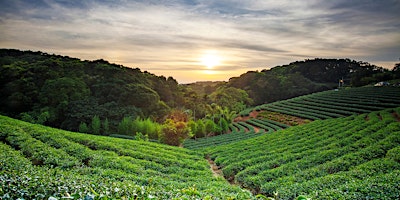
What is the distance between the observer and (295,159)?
14477mm

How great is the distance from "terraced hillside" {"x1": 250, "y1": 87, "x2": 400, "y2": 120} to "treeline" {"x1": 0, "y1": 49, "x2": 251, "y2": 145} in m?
14.4

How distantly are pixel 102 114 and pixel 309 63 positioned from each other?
77728 mm

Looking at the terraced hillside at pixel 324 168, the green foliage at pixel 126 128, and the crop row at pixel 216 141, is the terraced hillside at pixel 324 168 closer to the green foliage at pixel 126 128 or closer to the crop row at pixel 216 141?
the crop row at pixel 216 141

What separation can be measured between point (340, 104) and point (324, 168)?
116ft

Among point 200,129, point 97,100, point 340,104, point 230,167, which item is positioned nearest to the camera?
point 230,167

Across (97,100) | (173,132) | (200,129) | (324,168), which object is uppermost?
(97,100)

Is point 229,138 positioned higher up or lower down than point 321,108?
lower down

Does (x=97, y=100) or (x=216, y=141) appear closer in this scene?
(x=216, y=141)

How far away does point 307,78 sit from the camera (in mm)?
84312

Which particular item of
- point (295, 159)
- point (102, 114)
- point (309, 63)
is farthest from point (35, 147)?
point (309, 63)

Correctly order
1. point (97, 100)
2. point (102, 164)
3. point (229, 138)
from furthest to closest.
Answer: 1. point (97, 100)
2. point (229, 138)
3. point (102, 164)

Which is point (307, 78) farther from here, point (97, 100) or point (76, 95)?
point (76, 95)

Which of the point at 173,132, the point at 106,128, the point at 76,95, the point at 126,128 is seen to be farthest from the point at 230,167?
the point at 76,95

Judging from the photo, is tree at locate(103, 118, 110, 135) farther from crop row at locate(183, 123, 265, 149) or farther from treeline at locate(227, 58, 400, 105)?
treeline at locate(227, 58, 400, 105)
